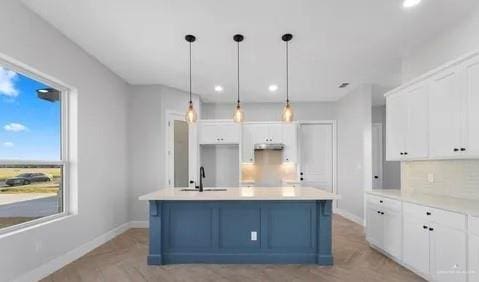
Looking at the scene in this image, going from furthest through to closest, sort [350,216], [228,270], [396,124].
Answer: [350,216] < [396,124] < [228,270]

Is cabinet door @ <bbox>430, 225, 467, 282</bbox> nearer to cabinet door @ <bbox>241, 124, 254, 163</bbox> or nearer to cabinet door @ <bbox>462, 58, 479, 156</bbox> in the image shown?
cabinet door @ <bbox>462, 58, 479, 156</bbox>

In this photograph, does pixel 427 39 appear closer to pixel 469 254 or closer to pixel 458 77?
pixel 458 77

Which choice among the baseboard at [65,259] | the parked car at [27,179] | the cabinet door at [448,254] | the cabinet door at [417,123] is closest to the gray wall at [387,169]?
the cabinet door at [417,123]

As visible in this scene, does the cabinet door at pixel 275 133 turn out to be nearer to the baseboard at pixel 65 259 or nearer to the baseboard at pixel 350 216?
the baseboard at pixel 350 216

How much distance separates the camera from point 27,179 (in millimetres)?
→ 3090

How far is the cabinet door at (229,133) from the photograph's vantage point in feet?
21.2

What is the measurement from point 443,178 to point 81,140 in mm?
4843

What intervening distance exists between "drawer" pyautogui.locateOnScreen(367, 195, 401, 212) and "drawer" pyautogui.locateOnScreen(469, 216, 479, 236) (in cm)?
97

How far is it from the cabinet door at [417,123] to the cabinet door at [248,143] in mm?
3505

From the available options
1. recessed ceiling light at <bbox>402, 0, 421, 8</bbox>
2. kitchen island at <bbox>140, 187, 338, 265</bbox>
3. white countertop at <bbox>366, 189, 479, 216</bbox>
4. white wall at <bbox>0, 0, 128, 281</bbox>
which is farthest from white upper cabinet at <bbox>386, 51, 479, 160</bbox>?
white wall at <bbox>0, 0, 128, 281</bbox>

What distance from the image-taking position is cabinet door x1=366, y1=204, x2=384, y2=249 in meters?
3.79

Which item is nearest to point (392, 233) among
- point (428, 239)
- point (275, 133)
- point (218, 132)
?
point (428, 239)

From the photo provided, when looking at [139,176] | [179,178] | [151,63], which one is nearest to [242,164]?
[179,178]

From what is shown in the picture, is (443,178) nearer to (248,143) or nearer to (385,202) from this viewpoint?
(385,202)
